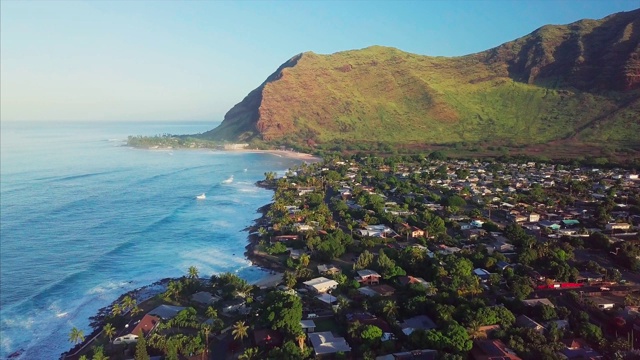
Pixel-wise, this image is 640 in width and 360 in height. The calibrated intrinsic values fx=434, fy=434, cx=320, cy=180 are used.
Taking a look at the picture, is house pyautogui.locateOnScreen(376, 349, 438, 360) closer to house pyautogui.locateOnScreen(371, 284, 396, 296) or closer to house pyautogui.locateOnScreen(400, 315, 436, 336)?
house pyautogui.locateOnScreen(400, 315, 436, 336)

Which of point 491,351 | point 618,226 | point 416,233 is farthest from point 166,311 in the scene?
point 618,226

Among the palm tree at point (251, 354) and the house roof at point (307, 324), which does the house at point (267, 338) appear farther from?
the house roof at point (307, 324)

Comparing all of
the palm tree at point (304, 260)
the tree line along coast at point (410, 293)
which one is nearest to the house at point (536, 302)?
the tree line along coast at point (410, 293)

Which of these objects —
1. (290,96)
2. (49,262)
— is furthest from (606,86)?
(49,262)

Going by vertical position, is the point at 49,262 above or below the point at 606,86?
below

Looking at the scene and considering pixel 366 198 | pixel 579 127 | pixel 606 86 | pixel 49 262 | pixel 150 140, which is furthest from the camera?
pixel 150 140

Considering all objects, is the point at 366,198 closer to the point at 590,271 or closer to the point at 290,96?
the point at 590,271

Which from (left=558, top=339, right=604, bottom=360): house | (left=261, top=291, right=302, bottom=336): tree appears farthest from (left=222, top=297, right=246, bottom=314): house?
(left=558, top=339, right=604, bottom=360): house

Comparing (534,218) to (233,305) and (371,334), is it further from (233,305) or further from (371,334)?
(233,305)
